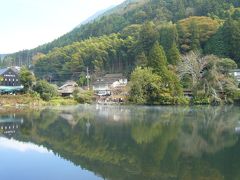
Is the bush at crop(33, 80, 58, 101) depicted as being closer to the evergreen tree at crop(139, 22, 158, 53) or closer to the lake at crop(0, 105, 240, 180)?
the evergreen tree at crop(139, 22, 158, 53)

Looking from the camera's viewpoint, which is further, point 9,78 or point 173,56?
point 9,78

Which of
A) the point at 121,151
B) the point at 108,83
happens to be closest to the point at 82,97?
the point at 108,83

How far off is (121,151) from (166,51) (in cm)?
3838

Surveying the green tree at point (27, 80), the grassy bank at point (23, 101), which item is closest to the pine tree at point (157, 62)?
the grassy bank at point (23, 101)

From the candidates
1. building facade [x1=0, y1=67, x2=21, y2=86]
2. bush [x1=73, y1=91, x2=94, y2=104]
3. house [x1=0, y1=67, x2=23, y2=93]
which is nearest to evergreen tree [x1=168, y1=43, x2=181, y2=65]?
bush [x1=73, y1=91, x2=94, y2=104]

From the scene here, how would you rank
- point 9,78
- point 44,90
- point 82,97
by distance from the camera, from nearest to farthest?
point 44,90, point 82,97, point 9,78

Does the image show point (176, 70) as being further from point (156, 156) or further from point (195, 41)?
point (156, 156)

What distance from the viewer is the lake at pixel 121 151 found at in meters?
8.67

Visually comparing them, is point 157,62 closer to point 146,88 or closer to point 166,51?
point 146,88

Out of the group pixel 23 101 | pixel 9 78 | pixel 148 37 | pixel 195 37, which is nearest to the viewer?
pixel 23 101

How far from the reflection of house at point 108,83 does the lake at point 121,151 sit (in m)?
32.6

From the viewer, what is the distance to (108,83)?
54.8 metres

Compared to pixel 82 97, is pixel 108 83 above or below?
above

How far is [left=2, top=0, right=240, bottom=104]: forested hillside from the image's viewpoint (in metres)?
36.0
